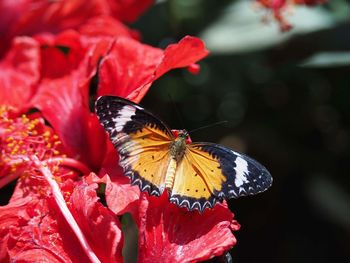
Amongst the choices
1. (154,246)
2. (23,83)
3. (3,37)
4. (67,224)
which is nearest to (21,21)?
(3,37)

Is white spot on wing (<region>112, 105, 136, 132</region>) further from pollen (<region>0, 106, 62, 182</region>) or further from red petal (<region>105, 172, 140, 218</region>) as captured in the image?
pollen (<region>0, 106, 62, 182</region>)

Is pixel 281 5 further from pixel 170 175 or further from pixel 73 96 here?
pixel 170 175

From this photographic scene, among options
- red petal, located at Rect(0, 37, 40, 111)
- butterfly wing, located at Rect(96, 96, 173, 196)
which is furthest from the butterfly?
red petal, located at Rect(0, 37, 40, 111)

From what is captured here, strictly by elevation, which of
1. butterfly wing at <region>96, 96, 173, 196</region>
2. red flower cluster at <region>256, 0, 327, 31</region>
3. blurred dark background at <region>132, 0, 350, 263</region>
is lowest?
blurred dark background at <region>132, 0, 350, 263</region>

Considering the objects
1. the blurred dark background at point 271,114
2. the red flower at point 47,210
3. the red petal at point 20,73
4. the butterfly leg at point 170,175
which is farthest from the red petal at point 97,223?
the blurred dark background at point 271,114

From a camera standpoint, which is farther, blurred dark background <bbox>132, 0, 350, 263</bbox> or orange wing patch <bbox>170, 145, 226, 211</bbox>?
blurred dark background <bbox>132, 0, 350, 263</bbox>

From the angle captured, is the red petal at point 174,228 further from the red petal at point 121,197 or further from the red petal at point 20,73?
the red petal at point 20,73

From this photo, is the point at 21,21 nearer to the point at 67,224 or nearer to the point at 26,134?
the point at 26,134
